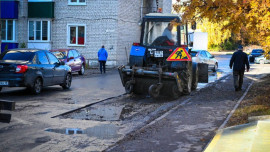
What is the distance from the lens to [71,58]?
24.2 metres

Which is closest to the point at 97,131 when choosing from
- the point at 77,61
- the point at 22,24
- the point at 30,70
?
the point at 30,70

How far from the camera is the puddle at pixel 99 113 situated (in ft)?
34.6

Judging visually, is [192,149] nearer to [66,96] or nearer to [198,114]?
[198,114]

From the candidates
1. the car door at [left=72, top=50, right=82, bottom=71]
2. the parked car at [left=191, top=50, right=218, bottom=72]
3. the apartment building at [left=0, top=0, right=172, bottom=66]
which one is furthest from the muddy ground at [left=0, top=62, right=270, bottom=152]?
the apartment building at [left=0, top=0, right=172, bottom=66]

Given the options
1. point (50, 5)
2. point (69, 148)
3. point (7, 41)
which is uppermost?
point (50, 5)

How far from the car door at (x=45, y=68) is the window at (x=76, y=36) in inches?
706

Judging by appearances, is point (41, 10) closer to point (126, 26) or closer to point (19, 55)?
point (126, 26)

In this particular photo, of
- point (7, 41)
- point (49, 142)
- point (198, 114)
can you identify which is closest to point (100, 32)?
point (7, 41)

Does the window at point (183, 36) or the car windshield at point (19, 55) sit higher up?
the window at point (183, 36)

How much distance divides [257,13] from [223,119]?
107 inches

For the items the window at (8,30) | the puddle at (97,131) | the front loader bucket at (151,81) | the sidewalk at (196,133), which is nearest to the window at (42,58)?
the front loader bucket at (151,81)

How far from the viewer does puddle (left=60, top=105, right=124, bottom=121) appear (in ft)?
34.6

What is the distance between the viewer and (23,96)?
1422 cm

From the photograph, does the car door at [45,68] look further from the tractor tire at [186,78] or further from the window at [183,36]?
the window at [183,36]
